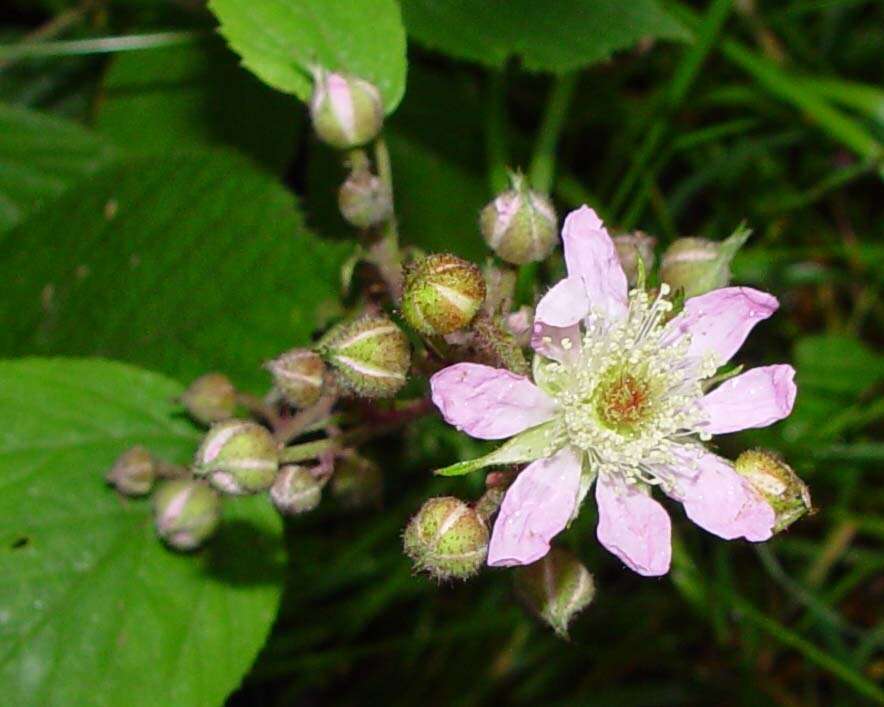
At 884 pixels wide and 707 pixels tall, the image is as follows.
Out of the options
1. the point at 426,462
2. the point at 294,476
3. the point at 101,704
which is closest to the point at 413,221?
the point at 426,462

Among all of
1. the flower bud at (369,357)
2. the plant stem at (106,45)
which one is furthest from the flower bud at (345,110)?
the plant stem at (106,45)

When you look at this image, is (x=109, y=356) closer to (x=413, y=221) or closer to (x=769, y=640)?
(x=413, y=221)

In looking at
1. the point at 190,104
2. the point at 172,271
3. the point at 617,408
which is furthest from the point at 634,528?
the point at 190,104

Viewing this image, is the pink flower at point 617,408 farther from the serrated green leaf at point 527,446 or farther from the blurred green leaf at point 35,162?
the blurred green leaf at point 35,162

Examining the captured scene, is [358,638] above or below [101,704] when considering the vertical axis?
below

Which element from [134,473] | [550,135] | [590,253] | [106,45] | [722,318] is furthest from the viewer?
[106,45]

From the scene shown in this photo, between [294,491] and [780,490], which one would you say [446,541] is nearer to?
[294,491]

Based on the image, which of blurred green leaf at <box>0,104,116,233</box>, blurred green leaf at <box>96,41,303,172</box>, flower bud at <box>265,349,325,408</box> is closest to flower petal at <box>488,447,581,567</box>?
flower bud at <box>265,349,325,408</box>
